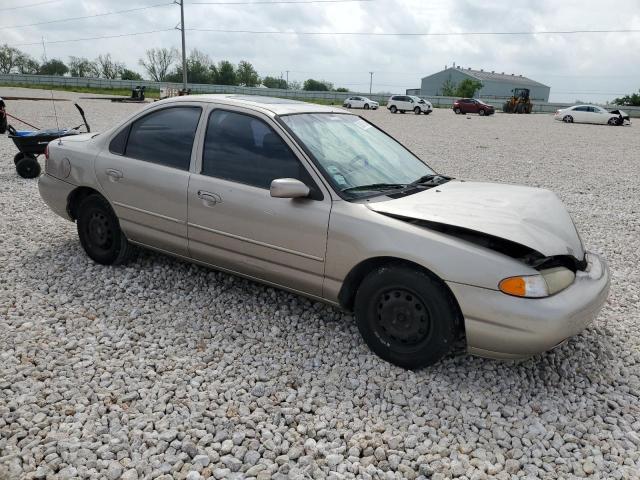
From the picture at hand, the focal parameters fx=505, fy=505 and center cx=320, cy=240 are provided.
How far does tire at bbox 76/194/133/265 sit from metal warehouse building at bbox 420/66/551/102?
297 feet

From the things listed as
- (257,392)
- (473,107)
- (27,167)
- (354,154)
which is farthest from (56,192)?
(473,107)

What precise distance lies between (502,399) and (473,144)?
14.9 metres

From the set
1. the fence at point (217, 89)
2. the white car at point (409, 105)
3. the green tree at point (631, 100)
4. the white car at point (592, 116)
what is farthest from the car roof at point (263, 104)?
the green tree at point (631, 100)

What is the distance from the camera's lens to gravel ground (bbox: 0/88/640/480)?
8.02 ft

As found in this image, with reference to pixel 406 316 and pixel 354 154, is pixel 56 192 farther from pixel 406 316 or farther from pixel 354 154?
pixel 406 316

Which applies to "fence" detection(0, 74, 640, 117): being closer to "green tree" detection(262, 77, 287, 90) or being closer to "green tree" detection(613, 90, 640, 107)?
"green tree" detection(613, 90, 640, 107)

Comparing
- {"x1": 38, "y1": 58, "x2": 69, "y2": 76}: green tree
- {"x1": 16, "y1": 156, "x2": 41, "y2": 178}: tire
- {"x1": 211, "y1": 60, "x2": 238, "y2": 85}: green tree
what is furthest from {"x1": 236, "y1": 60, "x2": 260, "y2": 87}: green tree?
{"x1": 16, "y1": 156, "x2": 41, "y2": 178}: tire

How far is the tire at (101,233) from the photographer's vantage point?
4453 mm

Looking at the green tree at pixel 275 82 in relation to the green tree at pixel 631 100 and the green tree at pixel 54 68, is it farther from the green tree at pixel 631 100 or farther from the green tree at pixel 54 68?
the green tree at pixel 631 100

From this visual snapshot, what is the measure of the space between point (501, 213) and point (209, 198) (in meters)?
2.01

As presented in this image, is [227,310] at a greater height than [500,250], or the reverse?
[500,250]

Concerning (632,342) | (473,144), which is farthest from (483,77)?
(632,342)

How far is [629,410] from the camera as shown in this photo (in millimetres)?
2920

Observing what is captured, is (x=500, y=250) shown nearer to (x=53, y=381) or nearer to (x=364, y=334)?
(x=364, y=334)
